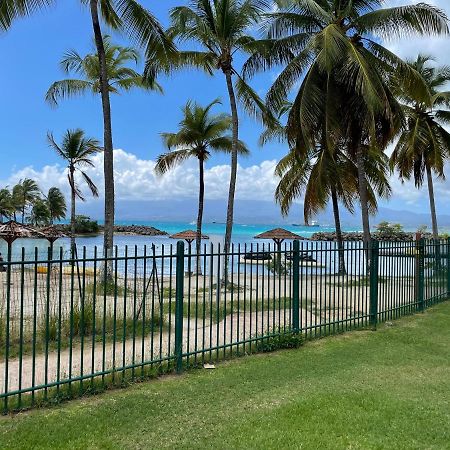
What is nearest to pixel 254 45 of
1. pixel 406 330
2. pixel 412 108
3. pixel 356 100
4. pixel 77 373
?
pixel 356 100

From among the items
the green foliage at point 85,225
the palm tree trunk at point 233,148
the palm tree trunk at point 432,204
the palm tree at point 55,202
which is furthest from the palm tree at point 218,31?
the green foliage at point 85,225

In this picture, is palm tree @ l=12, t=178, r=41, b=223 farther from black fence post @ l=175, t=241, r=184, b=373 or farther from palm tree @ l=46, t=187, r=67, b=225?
black fence post @ l=175, t=241, r=184, b=373

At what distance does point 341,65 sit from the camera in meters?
16.0

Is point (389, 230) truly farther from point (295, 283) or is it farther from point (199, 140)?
point (295, 283)

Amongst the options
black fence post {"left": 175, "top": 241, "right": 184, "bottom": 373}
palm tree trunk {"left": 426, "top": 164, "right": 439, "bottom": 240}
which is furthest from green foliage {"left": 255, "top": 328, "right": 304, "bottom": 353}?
palm tree trunk {"left": 426, "top": 164, "right": 439, "bottom": 240}

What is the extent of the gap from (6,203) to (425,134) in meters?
61.0

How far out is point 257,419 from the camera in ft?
15.8

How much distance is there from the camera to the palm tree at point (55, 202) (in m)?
79.1

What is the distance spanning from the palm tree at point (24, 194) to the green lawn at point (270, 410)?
74.5 meters

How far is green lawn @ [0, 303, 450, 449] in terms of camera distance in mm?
4324

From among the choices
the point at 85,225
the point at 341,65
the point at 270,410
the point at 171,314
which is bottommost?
the point at 270,410

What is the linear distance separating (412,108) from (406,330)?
662 inches

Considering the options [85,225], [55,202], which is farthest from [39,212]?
[85,225]

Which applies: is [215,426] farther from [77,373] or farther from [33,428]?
[77,373]
